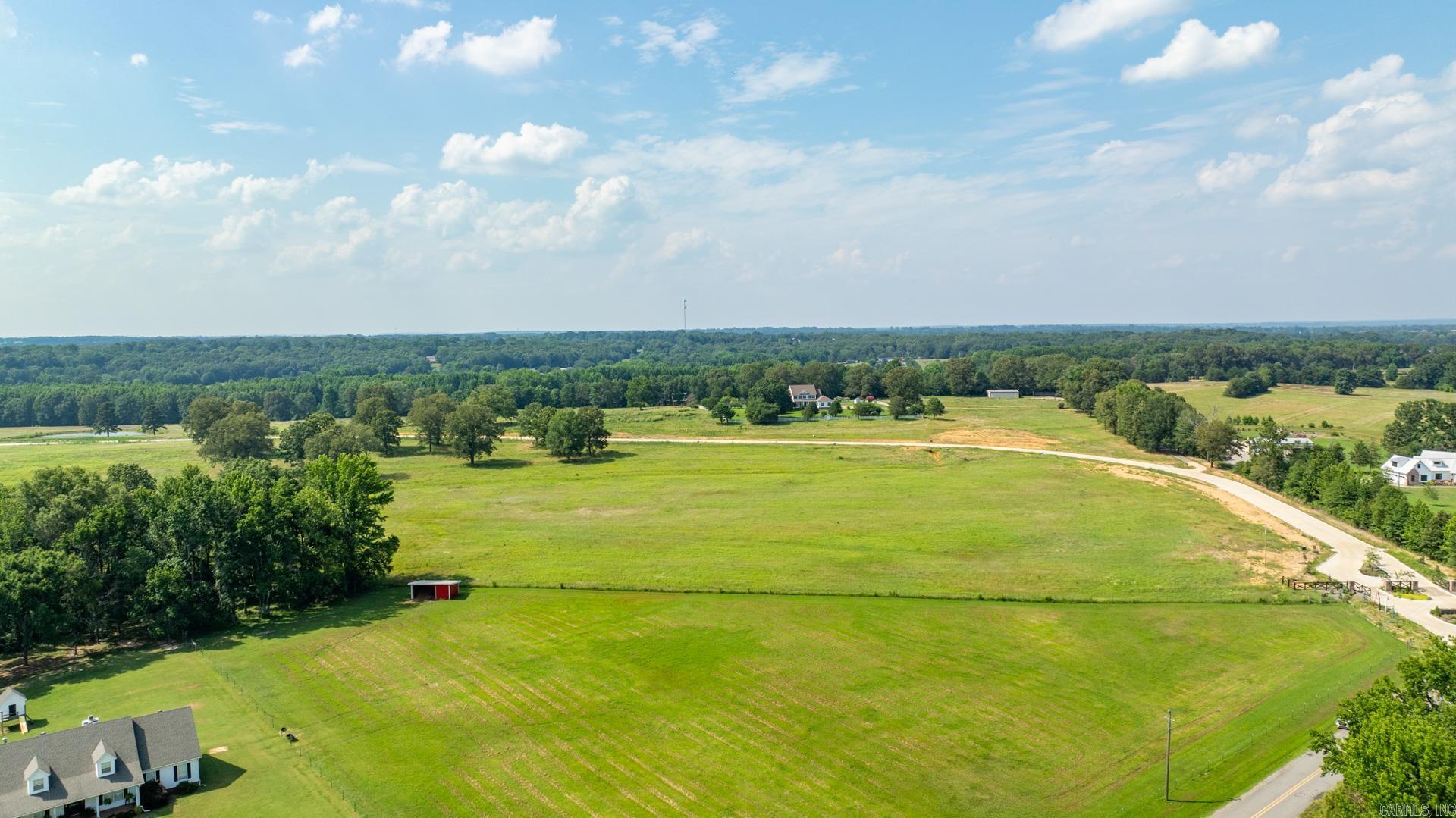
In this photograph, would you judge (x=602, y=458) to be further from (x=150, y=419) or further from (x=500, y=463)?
(x=150, y=419)

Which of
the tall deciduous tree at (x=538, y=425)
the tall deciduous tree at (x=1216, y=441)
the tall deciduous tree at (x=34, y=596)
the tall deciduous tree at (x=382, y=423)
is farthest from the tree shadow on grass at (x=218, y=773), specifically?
the tall deciduous tree at (x=1216, y=441)

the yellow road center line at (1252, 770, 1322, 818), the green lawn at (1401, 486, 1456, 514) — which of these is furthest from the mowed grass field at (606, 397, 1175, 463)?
the yellow road center line at (1252, 770, 1322, 818)

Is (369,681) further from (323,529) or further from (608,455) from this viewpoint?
(608,455)

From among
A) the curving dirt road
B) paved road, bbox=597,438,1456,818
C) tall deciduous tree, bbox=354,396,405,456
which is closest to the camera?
paved road, bbox=597,438,1456,818

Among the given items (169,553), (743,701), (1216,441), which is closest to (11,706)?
(169,553)

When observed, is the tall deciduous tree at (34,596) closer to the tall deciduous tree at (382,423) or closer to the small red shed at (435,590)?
the small red shed at (435,590)

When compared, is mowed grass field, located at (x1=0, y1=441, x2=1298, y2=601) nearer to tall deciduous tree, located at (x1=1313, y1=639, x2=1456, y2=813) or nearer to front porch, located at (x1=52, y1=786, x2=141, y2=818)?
tall deciduous tree, located at (x1=1313, y1=639, x2=1456, y2=813)
